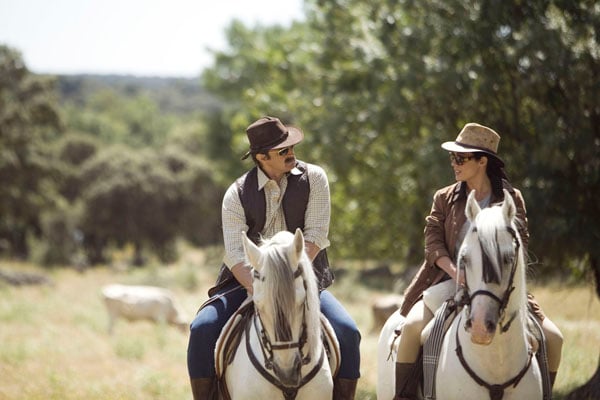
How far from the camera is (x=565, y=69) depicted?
344 inches

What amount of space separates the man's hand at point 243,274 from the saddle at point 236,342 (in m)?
0.17

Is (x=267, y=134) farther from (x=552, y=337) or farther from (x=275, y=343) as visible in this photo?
(x=552, y=337)

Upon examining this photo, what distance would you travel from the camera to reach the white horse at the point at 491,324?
4.55 m

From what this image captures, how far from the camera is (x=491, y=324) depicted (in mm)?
4516

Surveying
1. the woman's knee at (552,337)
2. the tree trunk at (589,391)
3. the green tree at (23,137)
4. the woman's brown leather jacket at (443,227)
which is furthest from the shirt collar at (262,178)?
the green tree at (23,137)

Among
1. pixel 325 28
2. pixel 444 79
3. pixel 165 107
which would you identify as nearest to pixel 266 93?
pixel 325 28

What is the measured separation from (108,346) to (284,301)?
11.2 meters

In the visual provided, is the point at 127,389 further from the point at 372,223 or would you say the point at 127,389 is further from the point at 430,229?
the point at 372,223

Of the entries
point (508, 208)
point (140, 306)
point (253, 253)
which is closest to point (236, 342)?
point (253, 253)

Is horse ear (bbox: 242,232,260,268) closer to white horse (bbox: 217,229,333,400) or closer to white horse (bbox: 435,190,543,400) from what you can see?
white horse (bbox: 217,229,333,400)

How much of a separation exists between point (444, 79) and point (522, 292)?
5467 mm

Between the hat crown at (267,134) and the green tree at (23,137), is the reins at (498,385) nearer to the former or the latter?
the hat crown at (267,134)

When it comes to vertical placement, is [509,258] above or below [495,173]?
below

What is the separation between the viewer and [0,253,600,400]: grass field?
32.4ft
